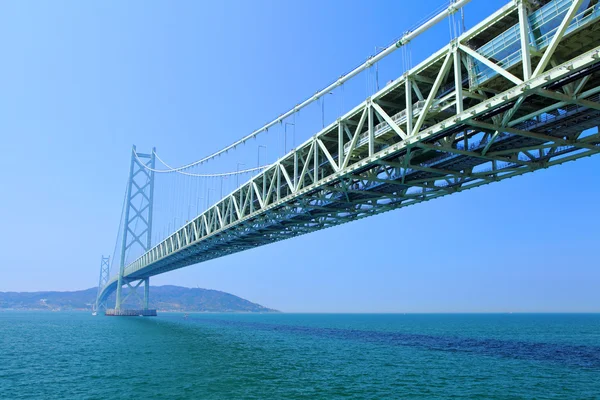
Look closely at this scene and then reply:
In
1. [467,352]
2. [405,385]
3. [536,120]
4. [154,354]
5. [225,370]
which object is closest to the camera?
[536,120]

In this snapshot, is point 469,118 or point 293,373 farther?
point 293,373

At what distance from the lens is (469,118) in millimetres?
15617

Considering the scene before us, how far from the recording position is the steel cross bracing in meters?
13.9

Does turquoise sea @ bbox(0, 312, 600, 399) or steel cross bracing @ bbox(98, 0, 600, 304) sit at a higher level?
steel cross bracing @ bbox(98, 0, 600, 304)

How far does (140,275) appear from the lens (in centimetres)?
9450

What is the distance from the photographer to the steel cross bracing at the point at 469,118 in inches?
545

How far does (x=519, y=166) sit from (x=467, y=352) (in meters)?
17.6

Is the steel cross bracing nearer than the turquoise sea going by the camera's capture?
Yes

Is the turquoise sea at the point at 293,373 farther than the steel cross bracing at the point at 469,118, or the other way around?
the turquoise sea at the point at 293,373

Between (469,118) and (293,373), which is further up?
(469,118)

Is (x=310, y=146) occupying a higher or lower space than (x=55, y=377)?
higher

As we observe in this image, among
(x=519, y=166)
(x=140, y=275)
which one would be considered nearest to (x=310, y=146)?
(x=519, y=166)

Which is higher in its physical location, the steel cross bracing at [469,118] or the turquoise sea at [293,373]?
the steel cross bracing at [469,118]

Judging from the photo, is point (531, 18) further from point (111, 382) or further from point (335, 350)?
point (335, 350)
